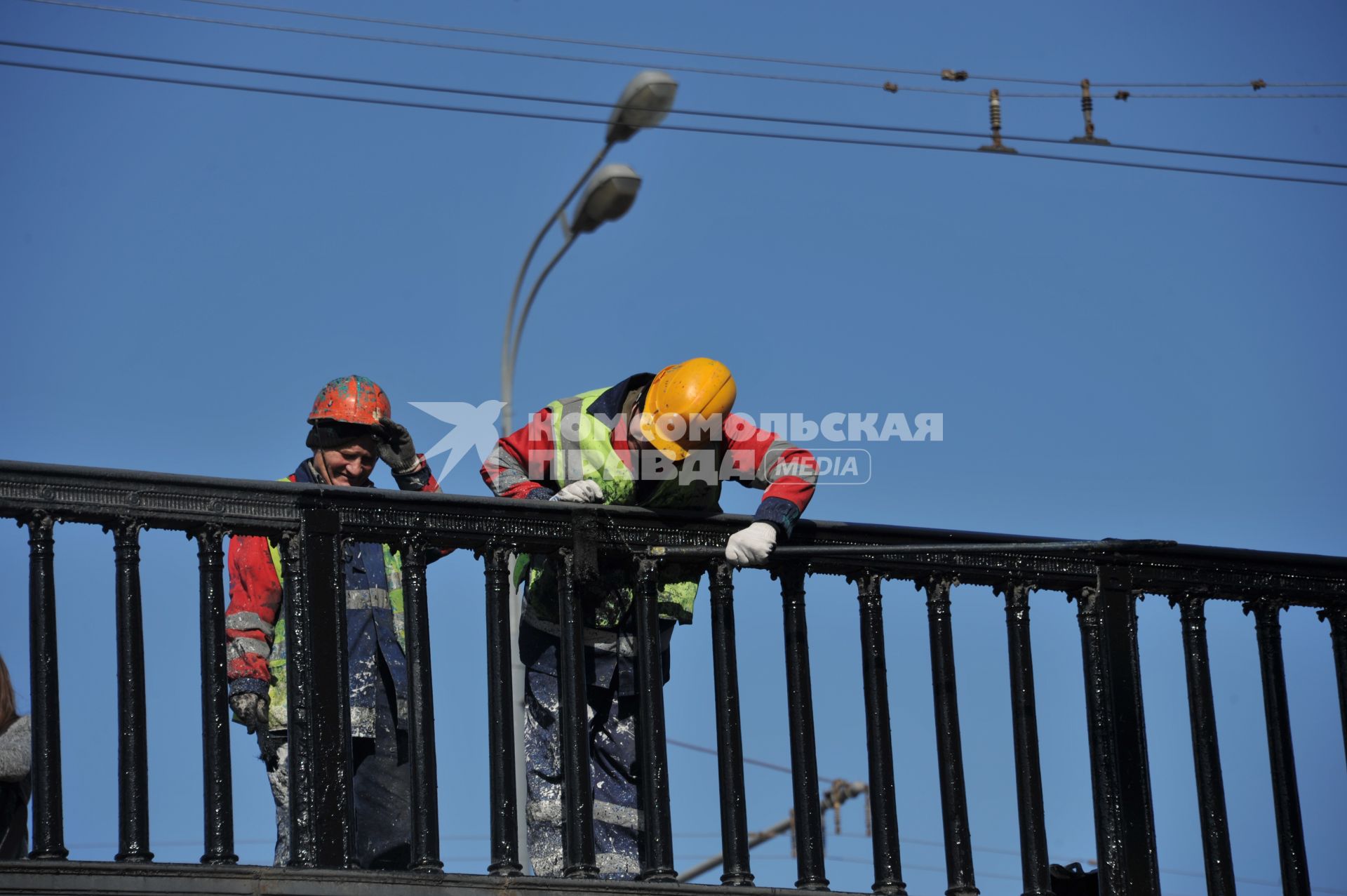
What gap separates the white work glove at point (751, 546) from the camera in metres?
6.99

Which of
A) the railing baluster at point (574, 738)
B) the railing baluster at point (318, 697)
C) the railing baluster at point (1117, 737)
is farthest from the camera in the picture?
the railing baluster at point (1117, 737)

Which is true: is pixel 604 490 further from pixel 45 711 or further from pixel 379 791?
pixel 45 711

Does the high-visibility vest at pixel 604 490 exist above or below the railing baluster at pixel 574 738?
above

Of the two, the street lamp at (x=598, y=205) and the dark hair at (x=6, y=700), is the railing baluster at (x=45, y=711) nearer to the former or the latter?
the dark hair at (x=6, y=700)

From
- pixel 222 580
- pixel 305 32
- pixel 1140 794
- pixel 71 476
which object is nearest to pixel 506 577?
pixel 222 580

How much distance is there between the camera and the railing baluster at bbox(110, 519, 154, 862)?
6039mm

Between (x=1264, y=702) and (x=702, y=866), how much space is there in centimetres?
1338

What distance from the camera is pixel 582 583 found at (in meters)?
6.91

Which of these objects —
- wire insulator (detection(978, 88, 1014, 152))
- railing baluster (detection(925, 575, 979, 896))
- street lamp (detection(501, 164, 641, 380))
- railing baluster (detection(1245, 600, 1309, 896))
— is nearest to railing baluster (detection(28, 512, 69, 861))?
railing baluster (detection(925, 575, 979, 896))

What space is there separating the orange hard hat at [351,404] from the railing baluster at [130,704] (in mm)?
1970

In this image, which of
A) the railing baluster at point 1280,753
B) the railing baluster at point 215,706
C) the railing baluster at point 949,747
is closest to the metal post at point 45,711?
the railing baluster at point 215,706

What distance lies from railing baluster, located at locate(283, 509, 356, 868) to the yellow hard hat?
158cm

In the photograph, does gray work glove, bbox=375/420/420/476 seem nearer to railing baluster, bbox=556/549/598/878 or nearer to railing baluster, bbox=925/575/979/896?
railing baluster, bbox=556/549/598/878

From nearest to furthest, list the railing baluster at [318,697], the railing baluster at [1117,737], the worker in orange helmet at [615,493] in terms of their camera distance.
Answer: the railing baluster at [318,697]
the railing baluster at [1117,737]
the worker in orange helmet at [615,493]
